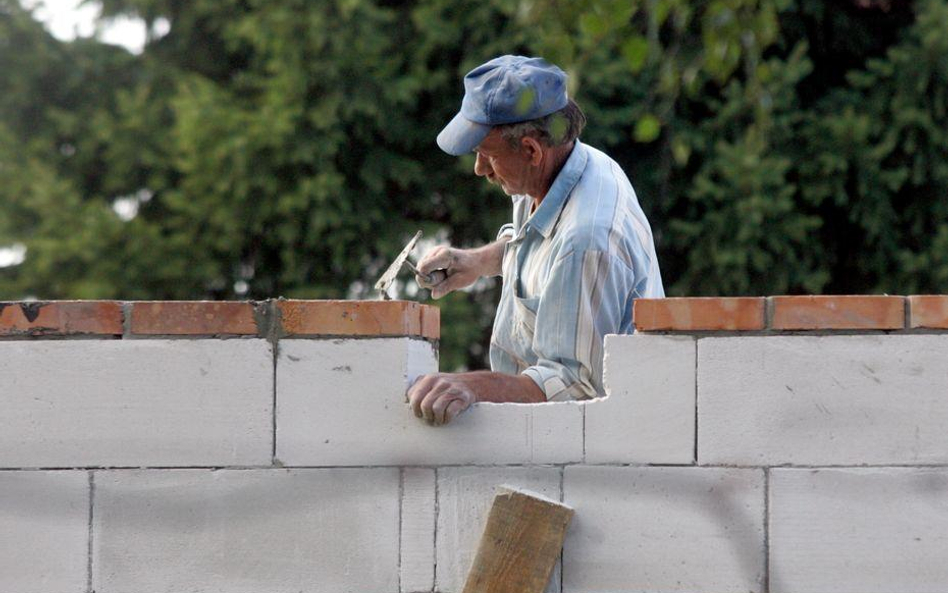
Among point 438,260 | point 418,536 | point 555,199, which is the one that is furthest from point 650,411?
point 438,260

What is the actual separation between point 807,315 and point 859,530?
53 centimetres

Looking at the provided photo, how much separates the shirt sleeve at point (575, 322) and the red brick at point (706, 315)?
0.25 m

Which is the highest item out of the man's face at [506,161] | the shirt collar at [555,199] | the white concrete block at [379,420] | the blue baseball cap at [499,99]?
the blue baseball cap at [499,99]

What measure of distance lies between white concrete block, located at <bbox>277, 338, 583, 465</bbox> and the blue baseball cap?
749 millimetres

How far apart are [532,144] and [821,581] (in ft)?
4.68

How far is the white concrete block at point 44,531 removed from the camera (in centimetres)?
371

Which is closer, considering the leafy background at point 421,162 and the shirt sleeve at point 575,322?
the shirt sleeve at point 575,322

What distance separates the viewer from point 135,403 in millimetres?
3734

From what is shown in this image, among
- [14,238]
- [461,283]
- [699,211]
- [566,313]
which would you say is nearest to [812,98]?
[699,211]

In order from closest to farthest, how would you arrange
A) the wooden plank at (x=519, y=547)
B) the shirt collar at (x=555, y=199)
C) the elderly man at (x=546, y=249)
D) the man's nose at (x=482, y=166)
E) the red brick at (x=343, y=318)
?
the wooden plank at (x=519, y=547) < the red brick at (x=343, y=318) < the elderly man at (x=546, y=249) < the shirt collar at (x=555, y=199) < the man's nose at (x=482, y=166)

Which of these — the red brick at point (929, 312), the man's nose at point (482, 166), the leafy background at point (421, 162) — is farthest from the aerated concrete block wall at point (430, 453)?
the leafy background at point (421, 162)

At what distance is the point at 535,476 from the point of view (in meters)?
3.68

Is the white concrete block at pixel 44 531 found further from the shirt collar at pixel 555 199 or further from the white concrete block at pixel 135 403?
the shirt collar at pixel 555 199

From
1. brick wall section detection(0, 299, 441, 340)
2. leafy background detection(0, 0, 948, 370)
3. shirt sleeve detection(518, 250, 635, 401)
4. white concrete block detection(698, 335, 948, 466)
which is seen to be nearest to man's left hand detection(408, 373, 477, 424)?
brick wall section detection(0, 299, 441, 340)
